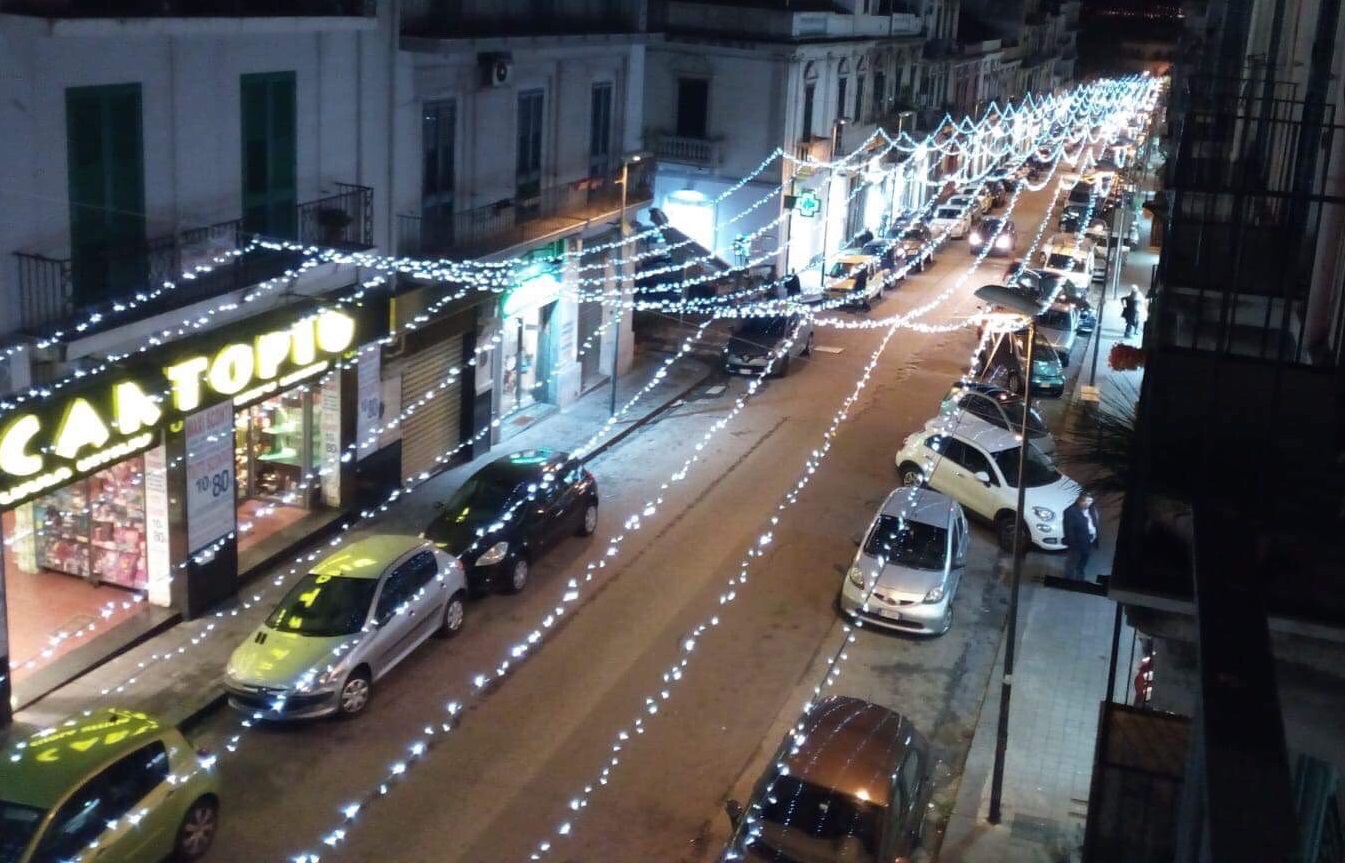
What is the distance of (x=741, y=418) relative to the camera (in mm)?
27625

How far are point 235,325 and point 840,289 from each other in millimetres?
23667

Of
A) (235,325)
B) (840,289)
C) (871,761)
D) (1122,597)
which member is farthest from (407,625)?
(840,289)

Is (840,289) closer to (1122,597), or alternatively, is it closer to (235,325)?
(235,325)

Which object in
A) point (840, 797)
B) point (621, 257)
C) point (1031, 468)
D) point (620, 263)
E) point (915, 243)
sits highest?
point (621, 257)

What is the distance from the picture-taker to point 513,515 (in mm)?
18953

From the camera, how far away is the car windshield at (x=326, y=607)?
50.6 ft

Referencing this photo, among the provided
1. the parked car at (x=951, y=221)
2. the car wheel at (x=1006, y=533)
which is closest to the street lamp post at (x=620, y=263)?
the car wheel at (x=1006, y=533)

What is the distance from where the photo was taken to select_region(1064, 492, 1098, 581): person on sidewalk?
1959 centimetres

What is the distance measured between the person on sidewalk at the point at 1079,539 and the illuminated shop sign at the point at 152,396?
1039 cm

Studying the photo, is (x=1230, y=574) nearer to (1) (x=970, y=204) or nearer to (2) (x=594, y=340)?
(2) (x=594, y=340)

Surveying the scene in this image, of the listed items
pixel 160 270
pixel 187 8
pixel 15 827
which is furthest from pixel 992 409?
pixel 15 827

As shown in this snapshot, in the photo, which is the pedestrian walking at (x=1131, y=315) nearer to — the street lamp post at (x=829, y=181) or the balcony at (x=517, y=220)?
the balcony at (x=517, y=220)

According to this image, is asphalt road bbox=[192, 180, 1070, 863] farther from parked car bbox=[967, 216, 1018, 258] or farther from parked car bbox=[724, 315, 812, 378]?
parked car bbox=[967, 216, 1018, 258]

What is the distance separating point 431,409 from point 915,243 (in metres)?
27.2
